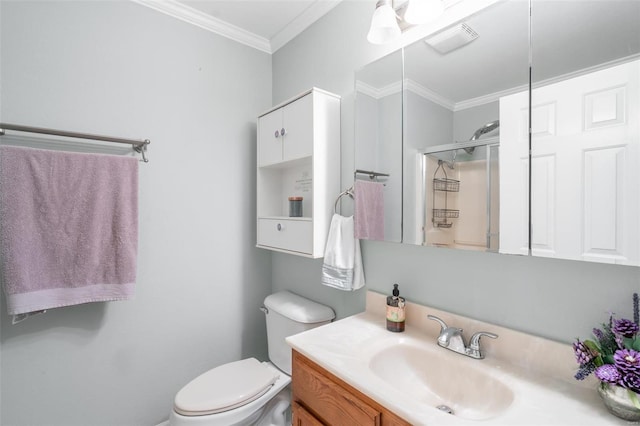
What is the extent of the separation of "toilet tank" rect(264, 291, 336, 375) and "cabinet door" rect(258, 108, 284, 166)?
79 centimetres

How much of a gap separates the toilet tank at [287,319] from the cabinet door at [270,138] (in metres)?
0.79

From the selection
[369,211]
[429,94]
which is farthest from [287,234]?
[429,94]

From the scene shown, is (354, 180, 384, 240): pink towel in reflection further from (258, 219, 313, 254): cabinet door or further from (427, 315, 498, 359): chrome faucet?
(427, 315, 498, 359): chrome faucet

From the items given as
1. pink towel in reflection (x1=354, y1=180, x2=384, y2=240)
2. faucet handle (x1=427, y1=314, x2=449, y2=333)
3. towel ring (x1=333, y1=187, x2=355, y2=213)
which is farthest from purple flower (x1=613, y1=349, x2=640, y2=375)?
towel ring (x1=333, y1=187, x2=355, y2=213)

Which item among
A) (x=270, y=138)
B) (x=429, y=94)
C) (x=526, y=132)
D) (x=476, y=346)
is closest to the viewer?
(x=526, y=132)

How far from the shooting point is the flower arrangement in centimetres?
63

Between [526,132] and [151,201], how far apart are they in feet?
5.42

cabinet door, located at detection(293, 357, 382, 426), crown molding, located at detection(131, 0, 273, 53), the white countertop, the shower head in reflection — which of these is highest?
crown molding, located at detection(131, 0, 273, 53)

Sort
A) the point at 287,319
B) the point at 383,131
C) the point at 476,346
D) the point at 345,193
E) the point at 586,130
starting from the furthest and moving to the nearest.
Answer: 1. the point at 287,319
2. the point at 345,193
3. the point at 383,131
4. the point at 476,346
5. the point at 586,130

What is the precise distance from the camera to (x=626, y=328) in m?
0.68

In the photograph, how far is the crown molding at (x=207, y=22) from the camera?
158cm

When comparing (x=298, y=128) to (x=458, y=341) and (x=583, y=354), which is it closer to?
(x=458, y=341)

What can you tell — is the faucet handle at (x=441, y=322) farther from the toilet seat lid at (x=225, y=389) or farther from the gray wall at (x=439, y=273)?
the toilet seat lid at (x=225, y=389)

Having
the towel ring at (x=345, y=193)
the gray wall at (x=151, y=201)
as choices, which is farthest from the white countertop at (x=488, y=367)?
the gray wall at (x=151, y=201)
